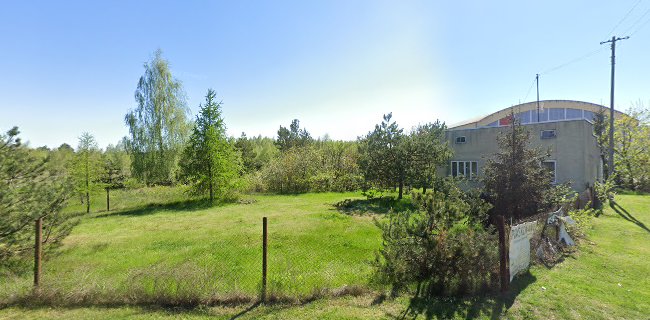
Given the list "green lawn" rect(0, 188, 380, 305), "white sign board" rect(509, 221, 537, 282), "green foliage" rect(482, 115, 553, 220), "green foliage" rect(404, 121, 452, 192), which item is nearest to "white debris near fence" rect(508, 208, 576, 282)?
"white sign board" rect(509, 221, 537, 282)

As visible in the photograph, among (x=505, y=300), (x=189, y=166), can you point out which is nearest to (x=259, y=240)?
(x=505, y=300)

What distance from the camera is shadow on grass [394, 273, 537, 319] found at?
17.6ft

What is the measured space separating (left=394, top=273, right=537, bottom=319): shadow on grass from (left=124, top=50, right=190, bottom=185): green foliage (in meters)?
28.6

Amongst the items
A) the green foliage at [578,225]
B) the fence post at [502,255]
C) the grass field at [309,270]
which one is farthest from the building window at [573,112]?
the fence post at [502,255]

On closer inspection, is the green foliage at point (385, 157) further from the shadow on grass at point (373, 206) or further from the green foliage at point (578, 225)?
the green foliage at point (578, 225)

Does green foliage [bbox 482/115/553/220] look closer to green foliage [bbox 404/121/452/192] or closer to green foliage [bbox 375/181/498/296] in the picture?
green foliage [bbox 375/181/498/296]

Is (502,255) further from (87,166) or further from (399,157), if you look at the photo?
(87,166)

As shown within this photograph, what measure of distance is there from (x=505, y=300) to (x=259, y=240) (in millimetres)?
7141

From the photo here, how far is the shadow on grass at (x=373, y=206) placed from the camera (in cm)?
1662

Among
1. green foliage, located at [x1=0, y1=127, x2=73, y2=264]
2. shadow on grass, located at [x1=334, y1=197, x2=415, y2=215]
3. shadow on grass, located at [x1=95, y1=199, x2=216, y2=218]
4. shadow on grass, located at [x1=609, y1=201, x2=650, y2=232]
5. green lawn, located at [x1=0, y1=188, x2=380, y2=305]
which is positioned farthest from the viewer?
shadow on grass, located at [x1=95, y1=199, x2=216, y2=218]

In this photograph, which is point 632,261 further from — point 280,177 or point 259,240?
point 280,177

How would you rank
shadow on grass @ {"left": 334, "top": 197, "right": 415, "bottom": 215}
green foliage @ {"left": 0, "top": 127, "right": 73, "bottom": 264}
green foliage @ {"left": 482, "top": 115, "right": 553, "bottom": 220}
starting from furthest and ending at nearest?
shadow on grass @ {"left": 334, "top": 197, "right": 415, "bottom": 215}, green foliage @ {"left": 482, "top": 115, "right": 553, "bottom": 220}, green foliage @ {"left": 0, "top": 127, "right": 73, "bottom": 264}

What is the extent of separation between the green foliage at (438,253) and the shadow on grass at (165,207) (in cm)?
1539

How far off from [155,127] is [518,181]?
95.1 feet
